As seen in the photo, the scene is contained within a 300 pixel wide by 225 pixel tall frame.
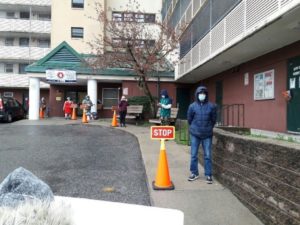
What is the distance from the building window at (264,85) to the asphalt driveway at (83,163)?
4912mm

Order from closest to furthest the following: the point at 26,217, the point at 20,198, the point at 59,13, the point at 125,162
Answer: the point at 26,217 < the point at 20,198 < the point at 125,162 < the point at 59,13

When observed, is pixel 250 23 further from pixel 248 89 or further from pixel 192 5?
pixel 192 5

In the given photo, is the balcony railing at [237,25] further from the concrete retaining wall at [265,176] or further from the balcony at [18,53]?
the balcony at [18,53]

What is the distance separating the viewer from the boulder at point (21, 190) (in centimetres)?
202

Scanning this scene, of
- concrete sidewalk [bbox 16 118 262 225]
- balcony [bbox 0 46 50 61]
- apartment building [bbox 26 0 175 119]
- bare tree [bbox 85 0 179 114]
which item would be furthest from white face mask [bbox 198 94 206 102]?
balcony [bbox 0 46 50 61]

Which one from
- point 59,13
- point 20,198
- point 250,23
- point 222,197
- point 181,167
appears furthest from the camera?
point 59,13

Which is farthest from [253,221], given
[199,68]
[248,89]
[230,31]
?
[199,68]

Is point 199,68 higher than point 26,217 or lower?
higher

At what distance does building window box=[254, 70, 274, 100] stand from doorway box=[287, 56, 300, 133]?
3.77ft

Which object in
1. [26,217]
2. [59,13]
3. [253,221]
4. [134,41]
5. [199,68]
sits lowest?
[253,221]

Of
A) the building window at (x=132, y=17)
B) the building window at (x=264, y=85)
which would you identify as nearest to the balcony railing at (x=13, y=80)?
the building window at (x=132, y=17)

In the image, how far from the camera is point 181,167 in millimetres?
7969

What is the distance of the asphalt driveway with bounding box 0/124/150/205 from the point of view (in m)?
6.47

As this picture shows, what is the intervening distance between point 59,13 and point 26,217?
34220 mm
